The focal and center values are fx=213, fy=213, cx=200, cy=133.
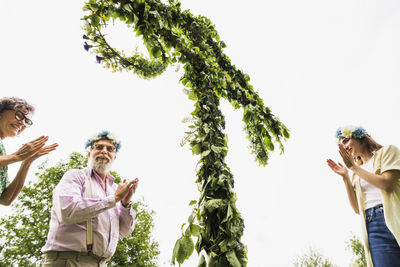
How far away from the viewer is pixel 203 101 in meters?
2.00

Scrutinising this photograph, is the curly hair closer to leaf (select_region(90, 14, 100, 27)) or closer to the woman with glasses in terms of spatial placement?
the woman with glasses

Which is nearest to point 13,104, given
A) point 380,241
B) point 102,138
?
point 102,138

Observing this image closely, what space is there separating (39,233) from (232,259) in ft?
33.0

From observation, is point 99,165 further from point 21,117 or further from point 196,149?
point 196,149

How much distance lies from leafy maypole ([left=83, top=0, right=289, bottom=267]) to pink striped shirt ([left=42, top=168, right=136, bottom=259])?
690 millimetres

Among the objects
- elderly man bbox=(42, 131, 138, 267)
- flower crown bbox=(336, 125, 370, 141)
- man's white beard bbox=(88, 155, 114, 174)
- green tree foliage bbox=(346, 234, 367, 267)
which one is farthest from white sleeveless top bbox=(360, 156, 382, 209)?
green tree foliage bbox=(346, 234, 367, 267)

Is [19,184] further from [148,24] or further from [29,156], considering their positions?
[148,24]

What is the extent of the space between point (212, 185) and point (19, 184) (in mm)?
1585

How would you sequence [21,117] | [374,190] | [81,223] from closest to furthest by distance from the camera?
[81,223]
[21,117]
[374,190]

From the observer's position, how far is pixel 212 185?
149 cm

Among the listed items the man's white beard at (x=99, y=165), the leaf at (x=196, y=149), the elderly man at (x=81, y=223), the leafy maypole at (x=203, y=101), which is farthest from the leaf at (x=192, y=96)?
the man's white beard at (x=99, y=165)

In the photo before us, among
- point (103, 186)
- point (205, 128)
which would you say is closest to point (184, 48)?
point (205, 128)

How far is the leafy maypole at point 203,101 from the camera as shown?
1354mm

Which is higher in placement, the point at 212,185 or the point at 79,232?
the point at 212,185
